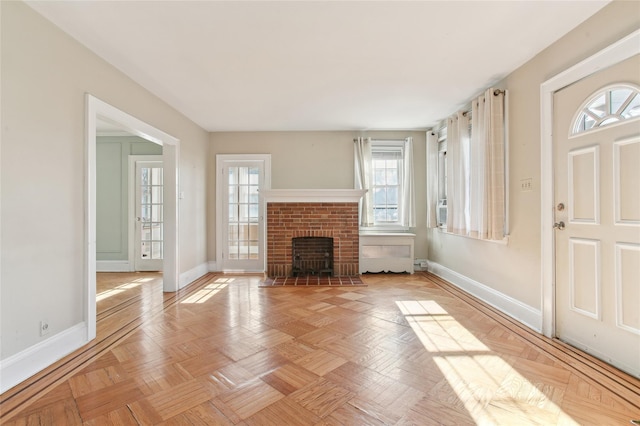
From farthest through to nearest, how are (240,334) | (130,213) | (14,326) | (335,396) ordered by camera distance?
(130,213) < (240,334) < (14,326) < (335,396)

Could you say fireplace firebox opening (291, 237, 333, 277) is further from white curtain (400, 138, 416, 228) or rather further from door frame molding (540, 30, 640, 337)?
door frame molding (540, 30, 640, 337)

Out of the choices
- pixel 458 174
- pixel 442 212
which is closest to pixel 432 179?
pixel 442 212

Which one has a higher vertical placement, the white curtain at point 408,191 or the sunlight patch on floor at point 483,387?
the white curtain at point 408,191

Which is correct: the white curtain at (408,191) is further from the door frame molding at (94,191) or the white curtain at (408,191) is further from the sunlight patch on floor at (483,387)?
the door frame molding at (94,191)

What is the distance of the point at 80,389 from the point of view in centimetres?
174

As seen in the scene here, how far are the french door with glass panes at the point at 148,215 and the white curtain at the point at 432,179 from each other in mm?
4767

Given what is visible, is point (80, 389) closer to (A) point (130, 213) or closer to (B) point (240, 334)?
(B) point (240, 334)

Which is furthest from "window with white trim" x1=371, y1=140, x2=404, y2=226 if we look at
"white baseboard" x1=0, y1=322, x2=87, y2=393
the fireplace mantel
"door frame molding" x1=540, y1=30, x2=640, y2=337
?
"white baseboard" x1=0, y1=322, x2=87, y2=393

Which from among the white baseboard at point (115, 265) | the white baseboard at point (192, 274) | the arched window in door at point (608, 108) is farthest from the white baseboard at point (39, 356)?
the arched window in door at point (608, 108)

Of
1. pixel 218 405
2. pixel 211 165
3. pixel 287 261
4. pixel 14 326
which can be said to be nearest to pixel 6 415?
pixel 14 326

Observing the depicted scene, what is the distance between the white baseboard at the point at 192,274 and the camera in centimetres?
411

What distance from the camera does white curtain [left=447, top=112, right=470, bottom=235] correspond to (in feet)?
12.0

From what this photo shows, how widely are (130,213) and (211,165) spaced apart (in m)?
1.68

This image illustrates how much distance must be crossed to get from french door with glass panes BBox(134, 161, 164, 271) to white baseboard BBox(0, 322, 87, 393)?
305 centimetres
